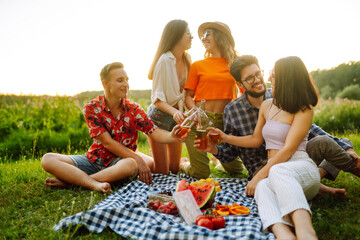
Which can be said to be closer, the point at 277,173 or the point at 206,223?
the point at 206,223

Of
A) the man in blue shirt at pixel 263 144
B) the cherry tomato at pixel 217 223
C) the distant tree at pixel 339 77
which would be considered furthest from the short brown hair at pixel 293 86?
the distant tree at pixel 339 77

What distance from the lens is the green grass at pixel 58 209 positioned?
2633 millimetres

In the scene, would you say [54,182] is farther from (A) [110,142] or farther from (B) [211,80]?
(B) [211,80]

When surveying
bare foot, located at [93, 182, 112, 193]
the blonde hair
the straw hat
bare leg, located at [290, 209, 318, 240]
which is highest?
the straw hat

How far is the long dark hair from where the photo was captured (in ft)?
15.4

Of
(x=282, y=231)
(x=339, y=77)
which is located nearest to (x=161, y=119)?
(x=282, y=231)

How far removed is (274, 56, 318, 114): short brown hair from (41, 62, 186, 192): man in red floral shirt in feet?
5.11

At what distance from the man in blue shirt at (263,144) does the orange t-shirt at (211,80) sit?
0.51 metres

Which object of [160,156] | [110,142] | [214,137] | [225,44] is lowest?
[160,156]

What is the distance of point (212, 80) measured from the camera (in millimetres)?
4527

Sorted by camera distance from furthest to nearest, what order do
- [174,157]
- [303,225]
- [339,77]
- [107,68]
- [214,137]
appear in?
1. [339,77]
2. [174,157]
3. [107,68]
4. [214,137]
5. [303,225]

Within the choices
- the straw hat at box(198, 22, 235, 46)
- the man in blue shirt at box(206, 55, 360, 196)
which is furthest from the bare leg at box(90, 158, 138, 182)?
the straw hat at box(198, 22, 235, 46)

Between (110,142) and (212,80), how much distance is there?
1752mm

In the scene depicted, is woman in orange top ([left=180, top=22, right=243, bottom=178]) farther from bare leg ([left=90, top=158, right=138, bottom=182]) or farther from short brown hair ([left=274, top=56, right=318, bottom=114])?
short brown hair ([left=274, top=56, right=318, bottom=114])
